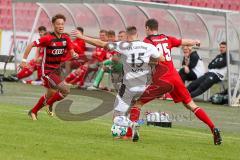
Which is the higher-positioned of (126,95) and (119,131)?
(126,95)

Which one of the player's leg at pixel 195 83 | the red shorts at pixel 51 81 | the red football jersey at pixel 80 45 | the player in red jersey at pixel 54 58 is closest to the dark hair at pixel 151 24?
the player in red jersey at pixel 54 58

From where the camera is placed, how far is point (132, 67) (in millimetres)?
14945

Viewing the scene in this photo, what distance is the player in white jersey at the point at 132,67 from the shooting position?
14.6 m

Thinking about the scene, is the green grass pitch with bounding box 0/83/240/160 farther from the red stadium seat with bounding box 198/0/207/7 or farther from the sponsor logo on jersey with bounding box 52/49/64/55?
the red stadium seat with bounding box 198/0/207/7

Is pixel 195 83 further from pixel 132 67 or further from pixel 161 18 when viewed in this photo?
pixel 132 67

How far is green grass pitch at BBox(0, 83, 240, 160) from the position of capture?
476 inches

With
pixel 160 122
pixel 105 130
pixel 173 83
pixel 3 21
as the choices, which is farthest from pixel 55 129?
pixel 3 21

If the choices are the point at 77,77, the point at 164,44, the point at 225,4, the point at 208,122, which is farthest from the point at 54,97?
the point at 225,4

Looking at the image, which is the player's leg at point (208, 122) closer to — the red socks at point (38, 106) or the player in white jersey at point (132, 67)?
the player in white jersey at point (132, 67)

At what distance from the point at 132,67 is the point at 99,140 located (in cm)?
152

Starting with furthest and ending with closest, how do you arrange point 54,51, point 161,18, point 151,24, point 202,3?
point 202,3
point 161,18
point 54,51
point 151,24

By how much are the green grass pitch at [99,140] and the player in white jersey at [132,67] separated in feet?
1.46

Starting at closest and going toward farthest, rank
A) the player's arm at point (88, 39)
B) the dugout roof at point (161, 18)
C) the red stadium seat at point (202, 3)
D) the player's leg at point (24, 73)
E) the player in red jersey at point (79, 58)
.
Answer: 1. the player's arm at point (88, 39)
2. the dugout roof at point (161, 18)
3. the player in red jersey at point (79, 58)
4. the player's leg at point (24, 73)
5. the red stadium seat at point (202, 3)

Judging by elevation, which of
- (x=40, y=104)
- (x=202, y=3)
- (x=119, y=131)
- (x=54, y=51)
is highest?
(x=202, y=3)
